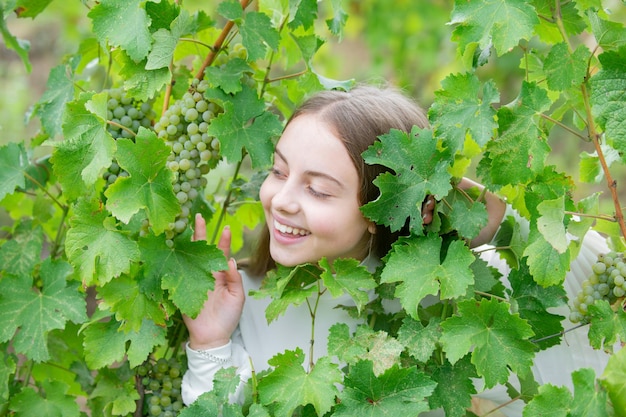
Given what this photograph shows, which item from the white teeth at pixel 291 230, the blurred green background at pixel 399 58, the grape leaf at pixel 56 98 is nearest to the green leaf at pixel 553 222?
the white teeth at pixel 291 230

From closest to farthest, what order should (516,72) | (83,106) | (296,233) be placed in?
(83,106) → (296,233) → (516,72)

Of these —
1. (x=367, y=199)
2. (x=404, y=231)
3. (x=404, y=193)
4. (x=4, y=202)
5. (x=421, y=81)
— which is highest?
(x=404, y=193)

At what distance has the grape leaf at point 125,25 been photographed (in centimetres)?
142

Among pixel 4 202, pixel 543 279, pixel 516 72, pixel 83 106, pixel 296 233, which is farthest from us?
pixel 516 72

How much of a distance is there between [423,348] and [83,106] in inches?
29.9

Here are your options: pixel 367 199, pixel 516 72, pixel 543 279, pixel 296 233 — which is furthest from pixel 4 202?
pixel 516 72

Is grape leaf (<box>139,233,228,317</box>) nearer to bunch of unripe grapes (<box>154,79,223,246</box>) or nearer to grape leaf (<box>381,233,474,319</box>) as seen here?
bunch of unripe grapes (<box>154,79,223,246</box>)

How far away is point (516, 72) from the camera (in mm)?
5547

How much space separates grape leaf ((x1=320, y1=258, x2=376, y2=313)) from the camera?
1.42m

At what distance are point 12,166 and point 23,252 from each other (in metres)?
0.20

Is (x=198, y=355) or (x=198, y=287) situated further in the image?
(x=198, y=355)

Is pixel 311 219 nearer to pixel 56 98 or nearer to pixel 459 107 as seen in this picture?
pixel 459 107

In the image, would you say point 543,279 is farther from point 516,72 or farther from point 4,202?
point 516,72

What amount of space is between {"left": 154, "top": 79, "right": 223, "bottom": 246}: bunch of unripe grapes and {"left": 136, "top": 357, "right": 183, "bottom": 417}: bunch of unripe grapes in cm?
32
